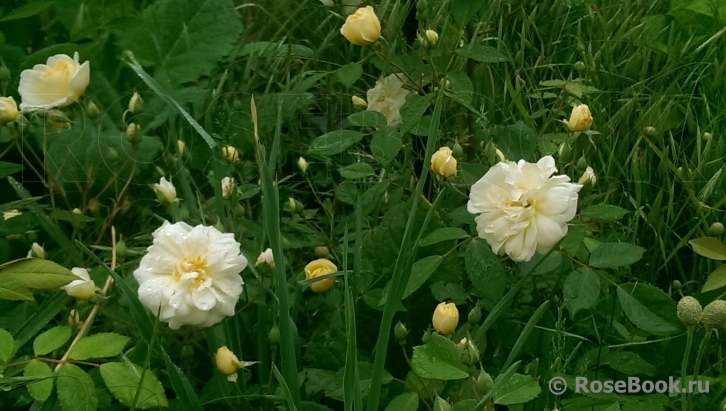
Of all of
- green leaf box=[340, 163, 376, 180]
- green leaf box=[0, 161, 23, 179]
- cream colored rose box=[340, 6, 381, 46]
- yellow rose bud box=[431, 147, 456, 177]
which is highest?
cream colored rose box=[340, 6, 381, 46]

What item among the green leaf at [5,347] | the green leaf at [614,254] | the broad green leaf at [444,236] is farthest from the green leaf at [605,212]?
the green leaf at [5,347]

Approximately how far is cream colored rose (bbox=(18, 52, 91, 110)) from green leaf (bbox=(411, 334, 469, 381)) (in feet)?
1.84

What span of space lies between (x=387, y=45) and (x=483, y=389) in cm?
54

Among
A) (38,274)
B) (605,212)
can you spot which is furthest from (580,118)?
(38,274)

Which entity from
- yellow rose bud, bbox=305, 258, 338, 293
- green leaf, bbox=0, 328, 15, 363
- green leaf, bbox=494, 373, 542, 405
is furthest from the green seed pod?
green leaf, bbox=0, 328, 15, 363

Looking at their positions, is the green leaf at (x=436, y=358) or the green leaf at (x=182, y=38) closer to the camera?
the green leaf at (x=436, y=358)

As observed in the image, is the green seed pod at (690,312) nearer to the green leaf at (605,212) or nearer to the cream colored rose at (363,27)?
the green leaf at (605,212)

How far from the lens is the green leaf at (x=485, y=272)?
0.83 metres

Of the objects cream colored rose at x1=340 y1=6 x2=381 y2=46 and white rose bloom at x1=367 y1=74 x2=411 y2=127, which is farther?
white rose bloom at x1=367 y1=74 x2=411 y2=127

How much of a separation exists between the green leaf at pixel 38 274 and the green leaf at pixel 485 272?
40cm

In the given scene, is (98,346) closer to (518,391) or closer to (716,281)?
(518,391)

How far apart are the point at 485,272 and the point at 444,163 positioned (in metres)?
0.12

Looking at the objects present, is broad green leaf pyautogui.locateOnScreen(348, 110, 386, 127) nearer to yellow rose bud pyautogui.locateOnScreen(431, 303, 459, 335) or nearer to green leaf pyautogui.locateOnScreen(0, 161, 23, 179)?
yellow rose bud pyautogui.locateOnScreen(431, 303, 459, 335)

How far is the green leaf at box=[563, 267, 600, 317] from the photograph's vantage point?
80cm
